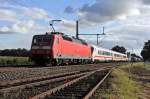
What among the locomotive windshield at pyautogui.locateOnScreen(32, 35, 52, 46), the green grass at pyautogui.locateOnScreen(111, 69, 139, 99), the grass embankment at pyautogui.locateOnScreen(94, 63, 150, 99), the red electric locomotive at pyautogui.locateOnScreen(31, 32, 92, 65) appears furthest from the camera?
the locomotive windshield at pyautogui.locateOnScreen(32, 35, 52, 46)

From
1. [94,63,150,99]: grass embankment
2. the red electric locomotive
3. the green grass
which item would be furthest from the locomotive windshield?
the green grass

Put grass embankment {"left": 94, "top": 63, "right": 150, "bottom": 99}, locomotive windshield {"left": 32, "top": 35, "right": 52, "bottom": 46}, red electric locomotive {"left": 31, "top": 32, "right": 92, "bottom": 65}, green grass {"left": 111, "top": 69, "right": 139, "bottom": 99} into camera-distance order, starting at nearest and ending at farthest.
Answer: grass embankment {"left": 94, "top": 63, "right": 150, "bottom": 99} → green grass {"left": 111, "top": 69, "right": 139, "bottom": 99} → red electric locomotive {"left": 31, "top": 32, "right": 92, "bottom": 65} → locomotive windshield {"left": 32, "top": 35, "right": 52, "bottom": 46}

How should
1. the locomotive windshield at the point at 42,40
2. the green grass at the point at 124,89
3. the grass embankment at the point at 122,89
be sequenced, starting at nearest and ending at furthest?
the grass embankment at the point at 122,89
the green grass at the point at 124,89
the locomotive windshield at the point at 42,40

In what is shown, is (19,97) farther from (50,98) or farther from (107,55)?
(107,55)

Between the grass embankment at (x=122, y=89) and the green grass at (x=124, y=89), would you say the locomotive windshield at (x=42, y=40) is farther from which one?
the green grass at (x=124, y=89)

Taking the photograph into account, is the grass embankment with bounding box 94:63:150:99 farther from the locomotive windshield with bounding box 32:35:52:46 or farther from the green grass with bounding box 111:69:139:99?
the locomotive windshield with bounding box 32:35:52:46

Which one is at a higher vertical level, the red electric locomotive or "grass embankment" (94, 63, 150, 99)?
the red electric locomotive

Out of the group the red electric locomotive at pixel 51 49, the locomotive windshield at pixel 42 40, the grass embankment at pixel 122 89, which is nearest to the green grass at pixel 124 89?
the grass embankment at pixel 122 89

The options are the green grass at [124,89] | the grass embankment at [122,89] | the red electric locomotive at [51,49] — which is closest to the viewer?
the grass embankment at [122,89]

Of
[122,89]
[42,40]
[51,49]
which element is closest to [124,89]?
[122,89]

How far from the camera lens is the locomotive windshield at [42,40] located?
38906 millimetres

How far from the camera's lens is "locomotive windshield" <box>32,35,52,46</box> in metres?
38.9

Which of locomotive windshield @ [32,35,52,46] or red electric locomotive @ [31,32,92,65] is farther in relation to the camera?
locomotive windshield @ [32,35,52,46]

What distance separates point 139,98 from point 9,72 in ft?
32.3
